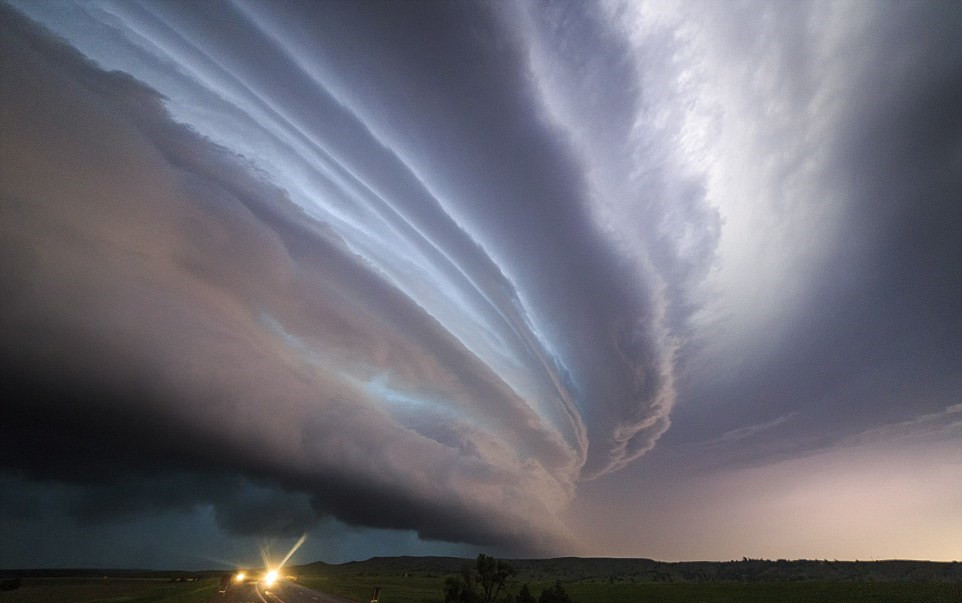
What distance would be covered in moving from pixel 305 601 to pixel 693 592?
254 ft

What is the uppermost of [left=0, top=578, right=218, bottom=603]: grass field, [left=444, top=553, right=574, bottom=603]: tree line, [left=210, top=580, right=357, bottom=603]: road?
[left=444, top=553, right=574, bottom=603]: tree line

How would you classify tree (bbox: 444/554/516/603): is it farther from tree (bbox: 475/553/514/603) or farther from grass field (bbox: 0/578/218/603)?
grass field (bbox: 0/578/218/603)

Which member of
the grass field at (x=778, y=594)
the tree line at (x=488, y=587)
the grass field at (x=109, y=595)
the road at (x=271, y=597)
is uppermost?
the grass field at (x=778, y=594)

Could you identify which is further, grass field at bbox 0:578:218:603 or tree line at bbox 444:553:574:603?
grass field at bbox 0:578:218:603

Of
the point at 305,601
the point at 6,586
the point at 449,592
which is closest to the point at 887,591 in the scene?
the point at 449,592

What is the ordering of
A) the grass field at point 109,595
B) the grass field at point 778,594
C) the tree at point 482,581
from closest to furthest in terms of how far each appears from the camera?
the tree at point 482,581 < the grass field at point 109,595 < the grass field at point 778,594

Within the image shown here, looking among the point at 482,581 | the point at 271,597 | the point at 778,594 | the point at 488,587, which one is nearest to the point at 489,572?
the point at 482,581

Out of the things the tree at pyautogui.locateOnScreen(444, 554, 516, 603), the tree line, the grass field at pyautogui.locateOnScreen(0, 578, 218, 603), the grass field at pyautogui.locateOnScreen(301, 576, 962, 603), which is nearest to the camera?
the tree line

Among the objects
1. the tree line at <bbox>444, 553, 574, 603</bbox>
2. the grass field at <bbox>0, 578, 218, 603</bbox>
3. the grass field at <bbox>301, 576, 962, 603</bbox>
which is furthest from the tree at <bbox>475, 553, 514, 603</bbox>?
the grass field at <bbox>0, 578, 218, 603</bbox>

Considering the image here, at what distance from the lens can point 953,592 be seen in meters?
68.9

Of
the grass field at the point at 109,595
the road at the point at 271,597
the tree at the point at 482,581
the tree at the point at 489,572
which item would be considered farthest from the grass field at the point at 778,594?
the grass field at the point at 109,595

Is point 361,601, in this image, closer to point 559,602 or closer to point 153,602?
point 153,602

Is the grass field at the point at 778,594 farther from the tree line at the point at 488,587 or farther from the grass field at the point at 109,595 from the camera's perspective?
the grass field at the point at 109,595

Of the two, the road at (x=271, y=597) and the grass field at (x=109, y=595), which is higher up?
the road at (x=271, y=597)
